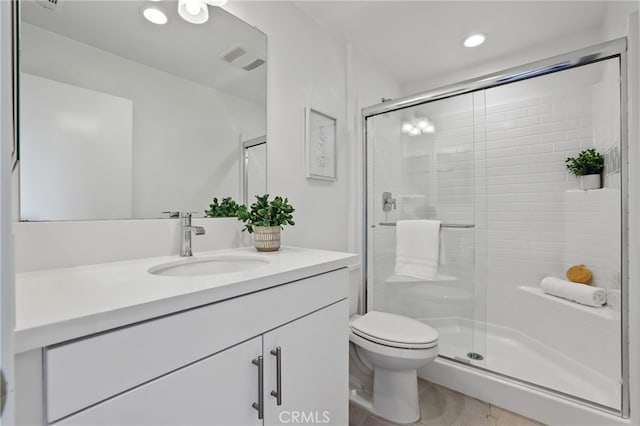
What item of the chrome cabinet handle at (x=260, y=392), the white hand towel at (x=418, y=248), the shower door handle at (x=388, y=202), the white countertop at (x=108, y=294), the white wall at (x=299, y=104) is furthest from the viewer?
the shower door handle at (x=388, y=202)

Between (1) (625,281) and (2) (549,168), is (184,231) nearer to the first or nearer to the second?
(1) (625,281)

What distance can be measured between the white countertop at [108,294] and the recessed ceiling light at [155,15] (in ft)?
3.02

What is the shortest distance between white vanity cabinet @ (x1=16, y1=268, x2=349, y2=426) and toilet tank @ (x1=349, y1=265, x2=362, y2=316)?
85 cm

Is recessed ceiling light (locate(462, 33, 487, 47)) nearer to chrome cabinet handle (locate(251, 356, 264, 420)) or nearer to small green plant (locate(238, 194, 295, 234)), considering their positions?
small green plant (locate(238, 194, 295, 234))

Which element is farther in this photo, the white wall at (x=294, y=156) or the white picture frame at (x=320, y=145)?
the white picture frame at (x=320, y=145)

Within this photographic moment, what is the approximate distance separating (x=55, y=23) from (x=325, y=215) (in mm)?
1401

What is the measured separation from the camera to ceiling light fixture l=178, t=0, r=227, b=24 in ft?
3.96

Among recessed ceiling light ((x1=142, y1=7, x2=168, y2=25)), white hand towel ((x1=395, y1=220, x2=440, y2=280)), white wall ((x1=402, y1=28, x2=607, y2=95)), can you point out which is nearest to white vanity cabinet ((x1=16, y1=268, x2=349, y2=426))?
white hand towel ((x1=395, y1=220, x2=440, y2=280))

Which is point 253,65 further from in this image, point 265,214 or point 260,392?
point 260,392

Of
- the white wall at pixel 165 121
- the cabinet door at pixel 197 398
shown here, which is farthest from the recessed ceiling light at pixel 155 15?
the cabinet door at pixel 197 398

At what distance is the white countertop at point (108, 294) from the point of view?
49 centimetres

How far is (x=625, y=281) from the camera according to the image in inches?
51.3

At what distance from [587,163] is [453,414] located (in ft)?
5.53

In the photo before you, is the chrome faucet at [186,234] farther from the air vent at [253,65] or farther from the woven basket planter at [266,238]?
the air vent at [253,65]
